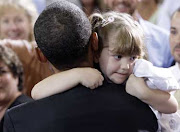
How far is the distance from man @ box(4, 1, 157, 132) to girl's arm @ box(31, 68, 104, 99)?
2 cm

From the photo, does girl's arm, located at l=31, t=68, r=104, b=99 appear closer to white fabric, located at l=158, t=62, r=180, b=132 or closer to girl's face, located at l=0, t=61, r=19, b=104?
white fabric, located at l=158, t=62, r=180, b=132

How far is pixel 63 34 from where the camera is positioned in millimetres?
1402

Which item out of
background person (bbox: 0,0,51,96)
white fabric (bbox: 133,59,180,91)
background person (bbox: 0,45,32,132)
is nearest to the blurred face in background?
background person (bbox: 0,0,51,96)

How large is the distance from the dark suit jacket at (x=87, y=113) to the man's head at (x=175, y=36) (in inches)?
56.4

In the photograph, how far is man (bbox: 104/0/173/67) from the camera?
312 cm

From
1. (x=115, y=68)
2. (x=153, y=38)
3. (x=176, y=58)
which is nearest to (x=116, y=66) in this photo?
(x=115, y=68)

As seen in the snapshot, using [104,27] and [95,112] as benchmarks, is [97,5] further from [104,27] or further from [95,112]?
[95,112]

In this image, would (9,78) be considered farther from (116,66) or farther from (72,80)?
(72,80)

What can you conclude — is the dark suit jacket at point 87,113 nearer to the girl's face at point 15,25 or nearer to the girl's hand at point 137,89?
the girl's hand at point 137,89

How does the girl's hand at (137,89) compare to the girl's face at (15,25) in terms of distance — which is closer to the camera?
the girl's hand at (137,89)

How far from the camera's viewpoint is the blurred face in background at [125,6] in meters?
3.27

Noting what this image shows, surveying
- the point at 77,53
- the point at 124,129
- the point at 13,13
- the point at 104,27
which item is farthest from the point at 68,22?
the point at 13,13

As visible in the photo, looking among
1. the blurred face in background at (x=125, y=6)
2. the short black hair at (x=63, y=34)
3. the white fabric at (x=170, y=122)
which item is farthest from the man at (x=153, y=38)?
the short black hair at (x=63, y=34)

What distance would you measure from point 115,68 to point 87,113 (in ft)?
0.99
